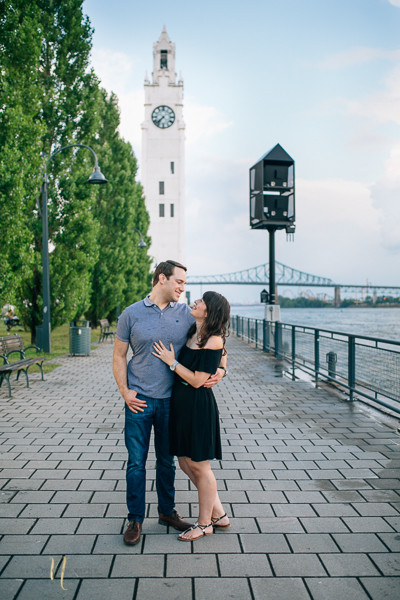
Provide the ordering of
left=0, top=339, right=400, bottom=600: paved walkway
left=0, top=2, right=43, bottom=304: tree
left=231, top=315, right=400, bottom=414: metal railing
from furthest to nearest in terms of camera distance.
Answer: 1. left=0, top=2, right=43, bottom=304: tree
2. left=231, top=315, right=400, bottom=414: metal railing
3. left=0, top=339, right=400, bottom=600: paved walkway

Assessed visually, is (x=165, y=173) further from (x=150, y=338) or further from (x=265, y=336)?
(x=150, y=338)

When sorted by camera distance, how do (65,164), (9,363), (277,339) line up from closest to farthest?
(9,363)
(277,339)
(65,164)

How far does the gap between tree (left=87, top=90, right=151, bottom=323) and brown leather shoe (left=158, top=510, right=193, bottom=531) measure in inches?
796

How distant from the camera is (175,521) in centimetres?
347

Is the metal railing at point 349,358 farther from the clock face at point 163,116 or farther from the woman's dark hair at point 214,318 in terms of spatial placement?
the clock face at point 163,116

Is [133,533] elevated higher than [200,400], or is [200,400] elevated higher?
[200,400]

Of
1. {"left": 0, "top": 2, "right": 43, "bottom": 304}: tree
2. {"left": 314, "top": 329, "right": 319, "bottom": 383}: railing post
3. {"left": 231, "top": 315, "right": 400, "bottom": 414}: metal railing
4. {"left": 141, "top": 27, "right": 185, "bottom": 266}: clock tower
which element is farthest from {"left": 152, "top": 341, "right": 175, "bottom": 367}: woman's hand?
{"left": 141, "top": 27, "right": 185, "bottom": 266}: clock tower

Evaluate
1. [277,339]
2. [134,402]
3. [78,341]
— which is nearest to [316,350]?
[277,339]

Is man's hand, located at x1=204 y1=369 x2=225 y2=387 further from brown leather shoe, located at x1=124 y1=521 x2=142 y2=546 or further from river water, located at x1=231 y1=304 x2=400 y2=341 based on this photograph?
river water, located at x1=231 y1=304 x2=400 y2=341

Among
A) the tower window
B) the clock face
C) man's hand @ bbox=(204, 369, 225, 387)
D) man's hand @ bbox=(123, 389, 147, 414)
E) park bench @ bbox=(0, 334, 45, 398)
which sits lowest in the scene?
park bench @ bbox=(0, 334, 45, 398)

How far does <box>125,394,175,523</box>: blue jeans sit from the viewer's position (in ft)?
11.0

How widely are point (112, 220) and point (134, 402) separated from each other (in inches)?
952

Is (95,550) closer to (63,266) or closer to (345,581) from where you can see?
(345,581)

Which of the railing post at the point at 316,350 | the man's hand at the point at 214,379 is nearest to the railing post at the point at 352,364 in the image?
the railing post at the point at 316,350
